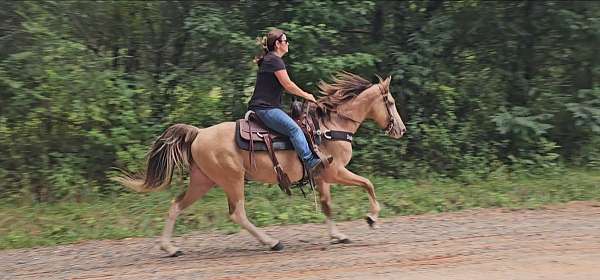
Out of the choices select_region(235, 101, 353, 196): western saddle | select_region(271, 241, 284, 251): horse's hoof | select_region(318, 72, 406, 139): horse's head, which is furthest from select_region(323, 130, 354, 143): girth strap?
Answer: select_region(271, 241, 284, 251): horse's hoof

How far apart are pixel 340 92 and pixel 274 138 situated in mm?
1146

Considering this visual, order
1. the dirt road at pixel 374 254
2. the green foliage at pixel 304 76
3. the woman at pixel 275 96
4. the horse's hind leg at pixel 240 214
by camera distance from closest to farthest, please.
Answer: the dirt road at pixel 374 254
the woman at pixel 275 96
the horse's hind leg at pixel 240 214
the green foliage at pixel 304 76

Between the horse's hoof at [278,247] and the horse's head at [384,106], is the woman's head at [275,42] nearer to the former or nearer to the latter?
the horse's head at [384,106]

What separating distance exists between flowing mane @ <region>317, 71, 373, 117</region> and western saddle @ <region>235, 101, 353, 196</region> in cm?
24

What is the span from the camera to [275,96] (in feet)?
24.6

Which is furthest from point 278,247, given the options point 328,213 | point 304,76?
point 304,76

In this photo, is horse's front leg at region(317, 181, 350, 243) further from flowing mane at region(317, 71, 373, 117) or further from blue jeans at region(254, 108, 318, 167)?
flowing mane at region(317, 71, 373, 117)

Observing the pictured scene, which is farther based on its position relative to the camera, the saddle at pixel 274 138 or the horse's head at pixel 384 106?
the horse's head at pixel 384 106

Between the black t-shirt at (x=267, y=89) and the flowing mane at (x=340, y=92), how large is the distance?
2.32ft

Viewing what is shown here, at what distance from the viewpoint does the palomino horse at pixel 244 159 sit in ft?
24.9

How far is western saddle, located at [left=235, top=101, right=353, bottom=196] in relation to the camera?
24.6ft

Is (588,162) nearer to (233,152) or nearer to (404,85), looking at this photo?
(404,85)

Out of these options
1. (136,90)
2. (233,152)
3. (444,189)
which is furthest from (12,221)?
(444,189)

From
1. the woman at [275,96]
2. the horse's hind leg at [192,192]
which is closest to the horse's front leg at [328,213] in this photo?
the woman at [275,96]
